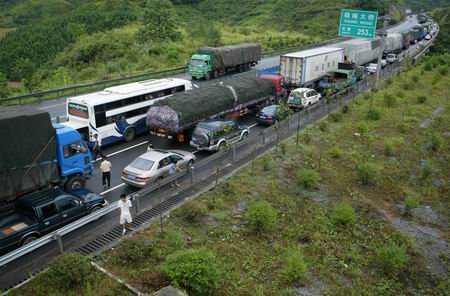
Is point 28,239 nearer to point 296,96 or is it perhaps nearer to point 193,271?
point 193,271

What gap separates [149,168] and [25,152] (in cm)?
433

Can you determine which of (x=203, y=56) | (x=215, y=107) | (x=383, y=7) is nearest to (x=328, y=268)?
(x=215, y=107)

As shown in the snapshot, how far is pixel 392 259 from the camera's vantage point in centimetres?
1183

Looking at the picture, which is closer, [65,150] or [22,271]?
[22,271]

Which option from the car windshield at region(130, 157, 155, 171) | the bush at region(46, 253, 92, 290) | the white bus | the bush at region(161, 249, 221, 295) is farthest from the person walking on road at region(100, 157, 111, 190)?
the bush at region(161, 249, 221, 295)

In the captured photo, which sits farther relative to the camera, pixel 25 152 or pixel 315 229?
pixel 315 229

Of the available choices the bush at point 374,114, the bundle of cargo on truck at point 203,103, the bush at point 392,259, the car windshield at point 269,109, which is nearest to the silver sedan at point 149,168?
the bundle of cargo on truck at point 203,103

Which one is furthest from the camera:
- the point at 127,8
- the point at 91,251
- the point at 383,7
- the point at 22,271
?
the point at 383,7

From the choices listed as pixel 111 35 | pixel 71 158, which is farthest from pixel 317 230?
pixel 111 35

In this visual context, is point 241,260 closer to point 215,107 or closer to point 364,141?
point 215,107

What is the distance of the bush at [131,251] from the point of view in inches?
432

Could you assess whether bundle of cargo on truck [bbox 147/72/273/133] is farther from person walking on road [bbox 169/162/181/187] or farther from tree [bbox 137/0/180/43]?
tree [bbox 137/0/180/43]

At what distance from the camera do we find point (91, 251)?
37.8 ft

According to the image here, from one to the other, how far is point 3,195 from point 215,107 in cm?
1165
